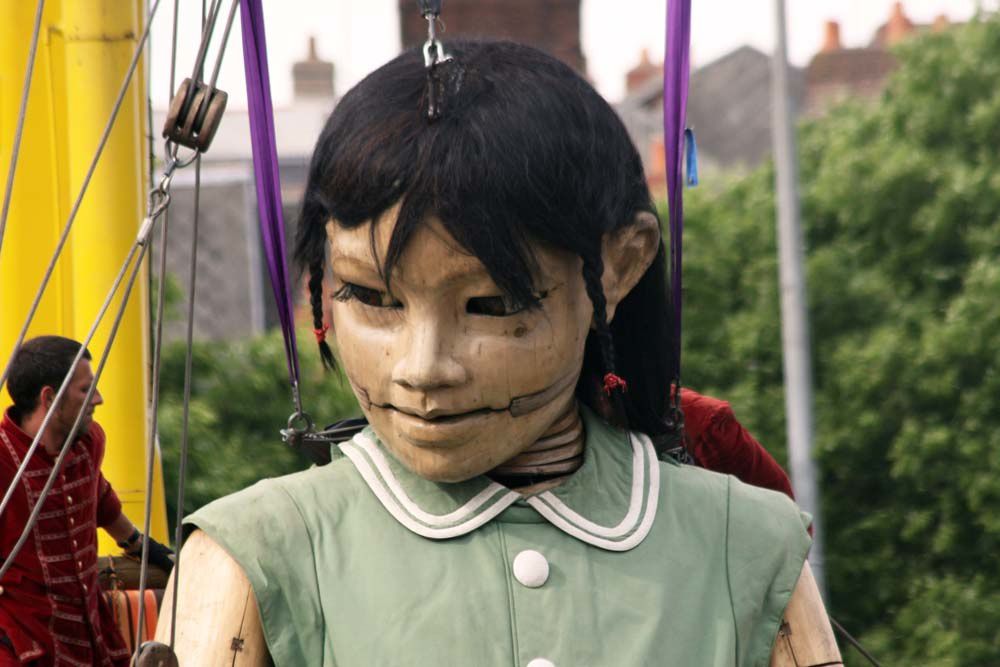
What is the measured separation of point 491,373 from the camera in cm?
275

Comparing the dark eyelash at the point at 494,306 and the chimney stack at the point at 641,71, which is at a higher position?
the chimney stack at the point at 641,71

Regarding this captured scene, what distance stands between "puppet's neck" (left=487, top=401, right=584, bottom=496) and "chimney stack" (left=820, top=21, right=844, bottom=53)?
33.2m

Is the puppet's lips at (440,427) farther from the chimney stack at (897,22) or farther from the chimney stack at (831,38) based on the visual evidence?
the chimney stack at (897,22)

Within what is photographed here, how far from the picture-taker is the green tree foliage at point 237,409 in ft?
49.0

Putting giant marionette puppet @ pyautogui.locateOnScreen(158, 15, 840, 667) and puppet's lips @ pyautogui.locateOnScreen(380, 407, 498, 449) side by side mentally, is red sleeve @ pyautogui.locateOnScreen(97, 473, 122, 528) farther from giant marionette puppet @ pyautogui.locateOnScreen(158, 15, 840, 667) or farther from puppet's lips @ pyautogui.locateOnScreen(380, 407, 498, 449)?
puppet's lips @ pyautogui.locateOnScreen(380, 407, 498, 449)

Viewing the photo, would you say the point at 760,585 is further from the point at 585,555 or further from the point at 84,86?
the point at 84,86

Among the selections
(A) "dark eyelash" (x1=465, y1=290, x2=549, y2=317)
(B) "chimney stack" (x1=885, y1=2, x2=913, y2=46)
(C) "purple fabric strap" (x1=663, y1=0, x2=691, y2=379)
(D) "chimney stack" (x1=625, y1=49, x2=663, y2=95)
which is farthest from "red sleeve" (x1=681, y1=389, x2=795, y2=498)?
(D) "chimney stack" (x1=625, y1=49, x2=663, y2=95)

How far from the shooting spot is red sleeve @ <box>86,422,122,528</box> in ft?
16.5

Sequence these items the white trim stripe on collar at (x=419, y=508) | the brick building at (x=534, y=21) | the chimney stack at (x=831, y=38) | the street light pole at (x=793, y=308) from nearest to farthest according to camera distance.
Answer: the white trim stripe on collar at (x=419, y=508)
the street light pole at (x=793, y=308)
the brick building at (x=534, y=21)
the chimney stack at (x=831, y=38)

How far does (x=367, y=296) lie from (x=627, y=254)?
0.41 meters

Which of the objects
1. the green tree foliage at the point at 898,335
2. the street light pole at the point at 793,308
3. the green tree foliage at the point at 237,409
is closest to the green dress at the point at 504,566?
the green tree foliage at the point at 898,335

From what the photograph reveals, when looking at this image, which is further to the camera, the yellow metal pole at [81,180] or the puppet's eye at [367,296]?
the yellow metal pole at [81,180]

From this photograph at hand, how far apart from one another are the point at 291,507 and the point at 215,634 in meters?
0.21

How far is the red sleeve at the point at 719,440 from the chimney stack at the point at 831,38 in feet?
102
